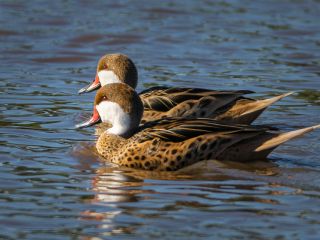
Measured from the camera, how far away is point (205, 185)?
382 inches

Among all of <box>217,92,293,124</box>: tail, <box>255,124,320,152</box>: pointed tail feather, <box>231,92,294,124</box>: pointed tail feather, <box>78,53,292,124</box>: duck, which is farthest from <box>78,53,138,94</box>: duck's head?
<box>255,124,320,152</box>: pointed tail feather

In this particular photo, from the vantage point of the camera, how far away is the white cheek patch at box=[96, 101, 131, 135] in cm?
1088

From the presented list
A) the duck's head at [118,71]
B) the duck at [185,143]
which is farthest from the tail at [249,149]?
the duck's head at [118,71]

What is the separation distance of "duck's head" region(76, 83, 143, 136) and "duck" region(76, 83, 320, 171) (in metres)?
0.01

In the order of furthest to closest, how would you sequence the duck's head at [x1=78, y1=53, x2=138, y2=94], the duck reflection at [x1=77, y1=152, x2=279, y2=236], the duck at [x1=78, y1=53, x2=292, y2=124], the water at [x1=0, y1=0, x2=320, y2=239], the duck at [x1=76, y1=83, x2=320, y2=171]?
the duck's head at [x1=78, y1=53, x2=138, y2=94] → the duck at [x1=78, y1=53, x2=292, y2=124] → the duck at [x1=76, y1=83, x2=320, y2=171] → the duck reflection at [x1=77, y1=152, x2=279, y2=236] → the water at [x1=0, y1=0, x2=320, y2=239]

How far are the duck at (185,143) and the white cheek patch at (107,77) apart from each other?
7.89 ft

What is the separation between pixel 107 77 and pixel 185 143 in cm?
313

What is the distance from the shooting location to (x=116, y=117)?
10.9 m

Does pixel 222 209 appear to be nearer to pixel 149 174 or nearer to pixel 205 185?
pixel 205 185

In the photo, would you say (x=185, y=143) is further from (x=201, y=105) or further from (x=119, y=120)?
(x=201, y=105)

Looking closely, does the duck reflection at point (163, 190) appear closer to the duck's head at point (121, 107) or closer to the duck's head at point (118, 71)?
the duck's head at point (121, 107)

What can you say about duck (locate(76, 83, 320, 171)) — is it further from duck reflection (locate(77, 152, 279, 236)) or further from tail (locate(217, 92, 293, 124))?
tail (locate(217, 92, 293, 124))

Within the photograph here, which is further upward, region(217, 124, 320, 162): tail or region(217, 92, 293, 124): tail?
region(217, 92, 293, 124): tail

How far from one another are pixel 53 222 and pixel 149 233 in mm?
798
